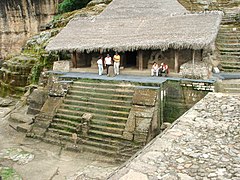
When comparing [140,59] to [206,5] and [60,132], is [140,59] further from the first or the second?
[206,5]

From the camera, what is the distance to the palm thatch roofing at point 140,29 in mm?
11977

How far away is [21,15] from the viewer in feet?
103

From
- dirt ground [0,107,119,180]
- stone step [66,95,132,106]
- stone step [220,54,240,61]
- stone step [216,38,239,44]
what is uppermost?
stone step [216,38,239,44]

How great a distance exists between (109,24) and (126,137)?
25.1ft

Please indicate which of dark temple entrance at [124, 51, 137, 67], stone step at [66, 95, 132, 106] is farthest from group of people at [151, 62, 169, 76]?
dark temple entrance at [124, 51, 137, 67]

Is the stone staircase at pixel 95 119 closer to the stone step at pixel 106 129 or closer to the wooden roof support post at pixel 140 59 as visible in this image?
the stone step at pixel 106 129

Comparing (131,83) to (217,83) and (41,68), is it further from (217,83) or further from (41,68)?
(41,68)

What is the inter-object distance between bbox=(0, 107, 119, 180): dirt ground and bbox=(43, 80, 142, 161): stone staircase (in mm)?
365

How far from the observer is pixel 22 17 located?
103 feet

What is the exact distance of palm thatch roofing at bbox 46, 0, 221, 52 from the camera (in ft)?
39.3

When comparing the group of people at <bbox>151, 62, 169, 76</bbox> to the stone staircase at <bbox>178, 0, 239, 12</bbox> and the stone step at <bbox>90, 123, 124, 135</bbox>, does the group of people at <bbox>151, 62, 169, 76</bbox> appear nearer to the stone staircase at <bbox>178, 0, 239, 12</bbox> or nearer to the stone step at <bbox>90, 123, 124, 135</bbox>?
the stone step at <bbox>90, 123, 124, 135</bbox>

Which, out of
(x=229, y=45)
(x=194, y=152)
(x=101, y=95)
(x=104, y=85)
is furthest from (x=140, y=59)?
(x=194, y=152)

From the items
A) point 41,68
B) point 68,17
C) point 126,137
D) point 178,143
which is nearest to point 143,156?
point 178,143

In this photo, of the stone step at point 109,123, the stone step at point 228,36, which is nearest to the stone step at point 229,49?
the stone step at point 228,36
